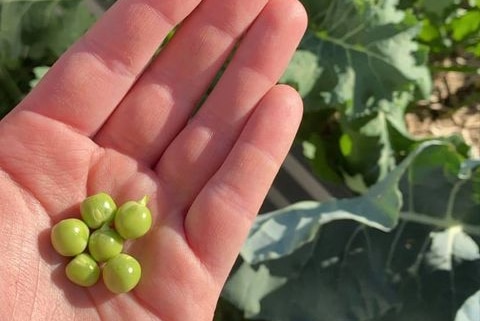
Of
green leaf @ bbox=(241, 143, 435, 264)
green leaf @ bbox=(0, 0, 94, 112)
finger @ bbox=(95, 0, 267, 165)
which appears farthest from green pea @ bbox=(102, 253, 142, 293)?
green leaf @ bbox=(0, 0, 94, 112)

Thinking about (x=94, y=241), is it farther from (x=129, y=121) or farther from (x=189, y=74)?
(x=189, y=74)

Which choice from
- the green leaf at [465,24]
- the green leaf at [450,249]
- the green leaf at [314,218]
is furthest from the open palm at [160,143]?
the green leaf at [465,24]

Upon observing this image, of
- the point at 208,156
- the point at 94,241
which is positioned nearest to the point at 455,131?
the point at 208,156

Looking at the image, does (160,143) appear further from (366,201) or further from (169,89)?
(366,201)

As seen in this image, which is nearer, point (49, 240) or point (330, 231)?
point (49, 240)

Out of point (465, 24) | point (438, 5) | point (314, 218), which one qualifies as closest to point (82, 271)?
point (314, 218)

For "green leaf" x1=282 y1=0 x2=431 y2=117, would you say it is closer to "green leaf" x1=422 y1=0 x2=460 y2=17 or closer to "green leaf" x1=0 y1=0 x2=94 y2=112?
"green leaf" x1=422 y1=0 x2=460 y2=17

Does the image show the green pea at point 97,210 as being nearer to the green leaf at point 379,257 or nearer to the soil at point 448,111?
the green leaf at point 379,257

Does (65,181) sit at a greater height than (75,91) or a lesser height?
lesser
